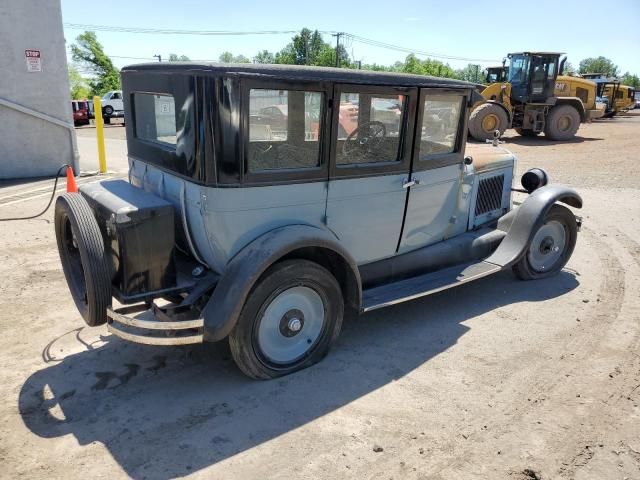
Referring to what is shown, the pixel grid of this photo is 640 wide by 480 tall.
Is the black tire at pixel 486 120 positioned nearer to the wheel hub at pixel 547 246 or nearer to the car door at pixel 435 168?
the wheel hub at pixel 547 246

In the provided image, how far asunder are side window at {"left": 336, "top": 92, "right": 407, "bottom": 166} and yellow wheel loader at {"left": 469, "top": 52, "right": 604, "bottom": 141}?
13.7m

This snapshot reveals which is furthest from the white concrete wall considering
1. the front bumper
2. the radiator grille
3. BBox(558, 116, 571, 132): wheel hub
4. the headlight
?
BBox(558, 116, 571, 132): wheel hub

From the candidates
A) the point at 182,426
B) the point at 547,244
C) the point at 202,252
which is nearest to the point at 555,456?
the point at 182,426

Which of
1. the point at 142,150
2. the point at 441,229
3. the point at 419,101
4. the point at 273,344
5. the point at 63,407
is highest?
the point at 419,101

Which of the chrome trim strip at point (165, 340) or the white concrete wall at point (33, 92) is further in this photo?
the white concrete wall at point (33, 92)

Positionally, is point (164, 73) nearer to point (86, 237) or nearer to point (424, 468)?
point (86, 237)

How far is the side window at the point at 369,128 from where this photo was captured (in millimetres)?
3607

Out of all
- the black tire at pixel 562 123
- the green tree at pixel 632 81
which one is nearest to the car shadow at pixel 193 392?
the black tire at pixel 562 123

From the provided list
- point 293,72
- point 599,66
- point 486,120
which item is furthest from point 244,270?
point 599,66

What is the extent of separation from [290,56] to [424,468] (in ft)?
222

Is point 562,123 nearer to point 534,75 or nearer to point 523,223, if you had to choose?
point 534,75

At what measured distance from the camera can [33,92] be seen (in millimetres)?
9703

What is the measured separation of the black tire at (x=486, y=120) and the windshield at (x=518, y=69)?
1.94 m

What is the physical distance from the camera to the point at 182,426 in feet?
9.92
